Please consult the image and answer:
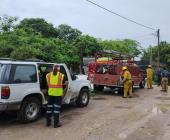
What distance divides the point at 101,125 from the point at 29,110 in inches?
85.4

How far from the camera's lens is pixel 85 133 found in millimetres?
9078

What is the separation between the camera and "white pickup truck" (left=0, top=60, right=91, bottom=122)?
9.39m

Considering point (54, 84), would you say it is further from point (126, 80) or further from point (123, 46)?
point (123, 46)

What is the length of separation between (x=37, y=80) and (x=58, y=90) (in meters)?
0.86

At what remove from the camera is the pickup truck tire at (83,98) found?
1327 centimetres

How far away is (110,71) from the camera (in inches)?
744

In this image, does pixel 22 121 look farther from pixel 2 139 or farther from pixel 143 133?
pixel 143 133

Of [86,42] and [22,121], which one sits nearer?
[22,121]

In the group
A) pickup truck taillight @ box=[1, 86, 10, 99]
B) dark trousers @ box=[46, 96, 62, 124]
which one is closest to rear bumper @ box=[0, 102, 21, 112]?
pickup truck taillight @ box=[1, 86, 10, 99]

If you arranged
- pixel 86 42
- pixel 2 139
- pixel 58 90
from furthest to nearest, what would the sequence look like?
pixel 86 42, pixel 58 90, pixel 2 139

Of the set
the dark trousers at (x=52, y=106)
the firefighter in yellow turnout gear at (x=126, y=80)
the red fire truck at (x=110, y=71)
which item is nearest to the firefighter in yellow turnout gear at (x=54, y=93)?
the dark trousers at (x=52, y=106)

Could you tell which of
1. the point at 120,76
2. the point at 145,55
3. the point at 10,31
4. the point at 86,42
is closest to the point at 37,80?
the point at 120,76

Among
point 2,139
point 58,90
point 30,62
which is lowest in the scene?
point 2,139

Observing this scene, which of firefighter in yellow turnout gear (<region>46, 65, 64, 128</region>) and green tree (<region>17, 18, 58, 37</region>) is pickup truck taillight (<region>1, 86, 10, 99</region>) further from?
green tree (<region>17, 18, 58, 37</region>)
